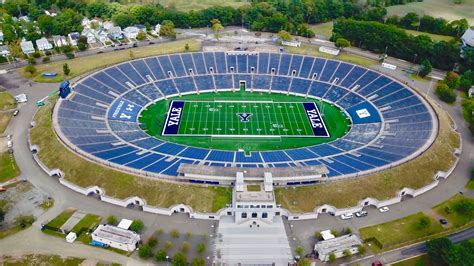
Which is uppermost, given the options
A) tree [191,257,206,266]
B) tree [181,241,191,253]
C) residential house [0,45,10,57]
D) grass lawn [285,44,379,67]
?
residential house [0,45,10,57]

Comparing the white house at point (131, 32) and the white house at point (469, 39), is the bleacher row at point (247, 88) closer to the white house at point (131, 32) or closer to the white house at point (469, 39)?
the white house at point (131, 32)

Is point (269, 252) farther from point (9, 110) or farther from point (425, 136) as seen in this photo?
point (9, 110)

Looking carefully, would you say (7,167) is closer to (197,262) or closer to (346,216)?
(197,262)

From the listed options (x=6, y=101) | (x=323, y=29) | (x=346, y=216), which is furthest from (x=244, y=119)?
(x=323, y=29)

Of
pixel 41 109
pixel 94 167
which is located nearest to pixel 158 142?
pixel 94 167

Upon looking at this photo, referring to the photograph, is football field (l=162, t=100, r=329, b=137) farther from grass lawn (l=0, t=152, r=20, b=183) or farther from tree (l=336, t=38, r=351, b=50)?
tree (l=336, t=38, r=351, b=50)

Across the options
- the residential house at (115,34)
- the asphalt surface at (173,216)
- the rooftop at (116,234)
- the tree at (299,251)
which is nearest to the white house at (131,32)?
the residential house at (115,34)

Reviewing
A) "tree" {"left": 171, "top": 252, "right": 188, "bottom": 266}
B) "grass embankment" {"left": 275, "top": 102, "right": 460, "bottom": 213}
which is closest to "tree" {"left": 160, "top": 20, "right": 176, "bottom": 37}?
"grass embankment" {"left": 275, "top": 102, "right": 460, "bottom": 213}
